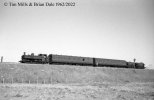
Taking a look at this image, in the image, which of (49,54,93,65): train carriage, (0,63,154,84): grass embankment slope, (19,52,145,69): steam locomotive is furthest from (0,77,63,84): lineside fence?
(49,54,93,65): train carriage

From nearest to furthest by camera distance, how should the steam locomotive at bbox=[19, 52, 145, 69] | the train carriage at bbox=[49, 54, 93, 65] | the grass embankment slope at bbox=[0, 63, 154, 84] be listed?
the grass embankment slope at bbox=[0, 63, 154, 84]
the steam locomotive at bbox=[19, 52, 145, 69]
the train carriage at bbox=[49, 54, 93, 65]

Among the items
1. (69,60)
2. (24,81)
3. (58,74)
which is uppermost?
(69,60)

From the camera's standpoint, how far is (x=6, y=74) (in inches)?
1179

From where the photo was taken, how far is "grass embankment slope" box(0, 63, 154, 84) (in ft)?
100

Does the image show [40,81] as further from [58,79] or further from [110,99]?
[110,99]

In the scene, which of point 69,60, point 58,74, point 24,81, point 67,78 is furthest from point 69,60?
point 24,81

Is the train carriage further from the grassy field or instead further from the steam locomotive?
the grassy field

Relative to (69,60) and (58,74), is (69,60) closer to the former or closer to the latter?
(69,60)

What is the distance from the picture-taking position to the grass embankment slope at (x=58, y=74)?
30.6 meters

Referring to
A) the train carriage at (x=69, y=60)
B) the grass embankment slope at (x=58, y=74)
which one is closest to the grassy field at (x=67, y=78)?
the grass embankment slope at (x=58, y=74)

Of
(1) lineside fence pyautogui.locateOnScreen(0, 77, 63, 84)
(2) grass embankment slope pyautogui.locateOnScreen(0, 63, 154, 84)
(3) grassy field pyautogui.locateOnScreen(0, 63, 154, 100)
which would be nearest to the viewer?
(3) grassy field pyautogui.locateOnScreen(0, 63, 154, 100)

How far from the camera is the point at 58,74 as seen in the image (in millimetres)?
35281

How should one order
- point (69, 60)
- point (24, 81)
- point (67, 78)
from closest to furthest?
point (24, 81) < point (67, 78) < point (69, 60)

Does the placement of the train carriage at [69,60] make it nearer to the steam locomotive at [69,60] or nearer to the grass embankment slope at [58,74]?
the steam locomotive at [69,60]
